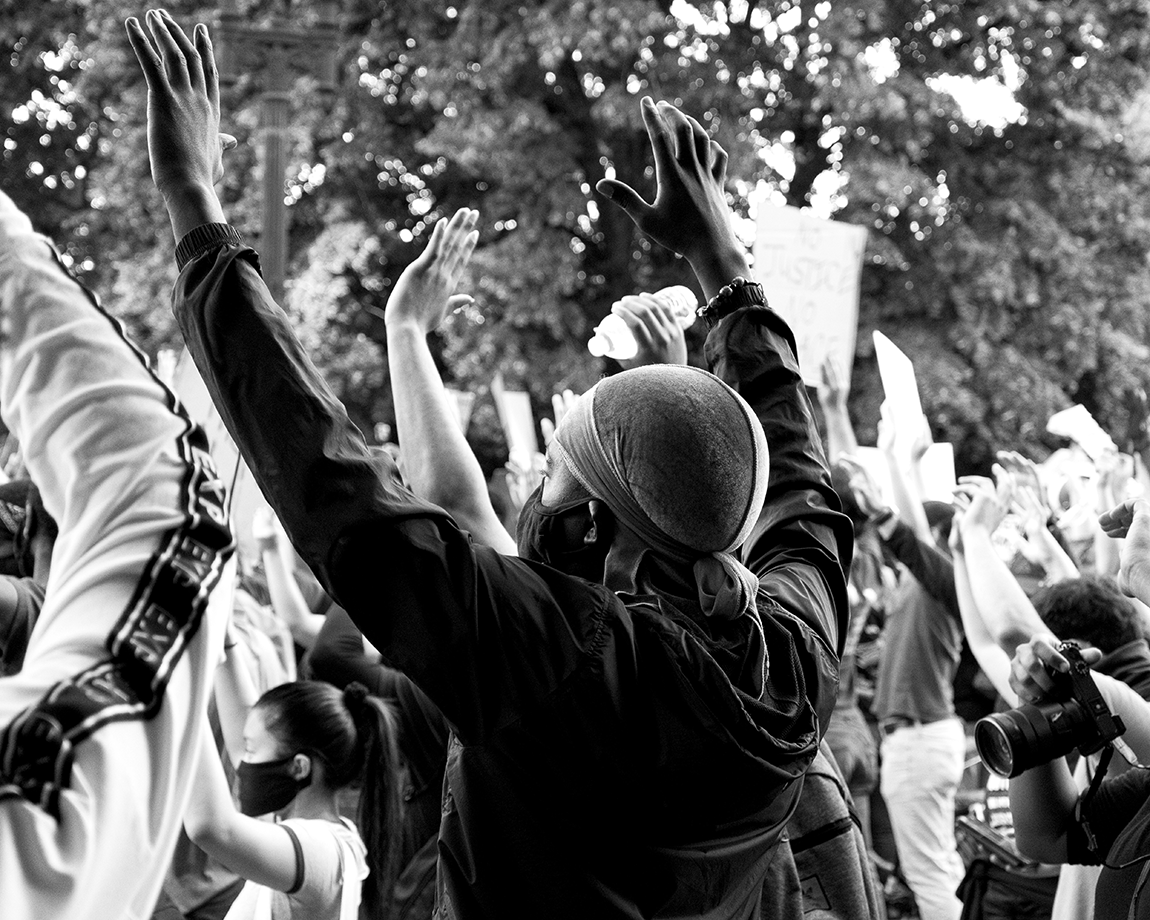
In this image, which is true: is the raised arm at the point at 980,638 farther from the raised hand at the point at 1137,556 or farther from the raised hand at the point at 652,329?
the raised hand at the point at 652,329

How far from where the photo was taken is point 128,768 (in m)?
0.99

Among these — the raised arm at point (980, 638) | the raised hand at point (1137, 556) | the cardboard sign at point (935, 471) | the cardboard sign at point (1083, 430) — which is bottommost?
the cardboard sign at point (935, 471)

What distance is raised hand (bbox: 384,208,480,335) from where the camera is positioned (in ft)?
6.94

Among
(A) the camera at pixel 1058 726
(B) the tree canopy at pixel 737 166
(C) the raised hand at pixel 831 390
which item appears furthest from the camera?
(B) the tree canopy at pixel 737 166

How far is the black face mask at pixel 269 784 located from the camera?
2.90 meters

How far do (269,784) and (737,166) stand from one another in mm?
10538

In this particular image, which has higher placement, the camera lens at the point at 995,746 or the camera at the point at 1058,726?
the camera at the point at 1058,726

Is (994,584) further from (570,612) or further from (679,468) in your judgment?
(570,612)

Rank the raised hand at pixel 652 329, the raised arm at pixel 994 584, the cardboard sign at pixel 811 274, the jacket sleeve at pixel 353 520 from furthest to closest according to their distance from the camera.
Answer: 1. the cardboard sign at pixel 811 274
2. the raised arm at pixel 994 584
3. the raised hand at pixel 652 329
4. the jacket sleeve at pixel 353 520

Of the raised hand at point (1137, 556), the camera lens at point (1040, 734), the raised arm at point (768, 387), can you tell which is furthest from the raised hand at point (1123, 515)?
the raised arm at point (768, 387)

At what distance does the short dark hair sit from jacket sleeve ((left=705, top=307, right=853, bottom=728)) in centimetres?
117

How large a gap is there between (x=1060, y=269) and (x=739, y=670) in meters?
12.8

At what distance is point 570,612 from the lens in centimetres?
148

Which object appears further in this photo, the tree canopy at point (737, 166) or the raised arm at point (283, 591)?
the tree canopy at point (737, 166)
